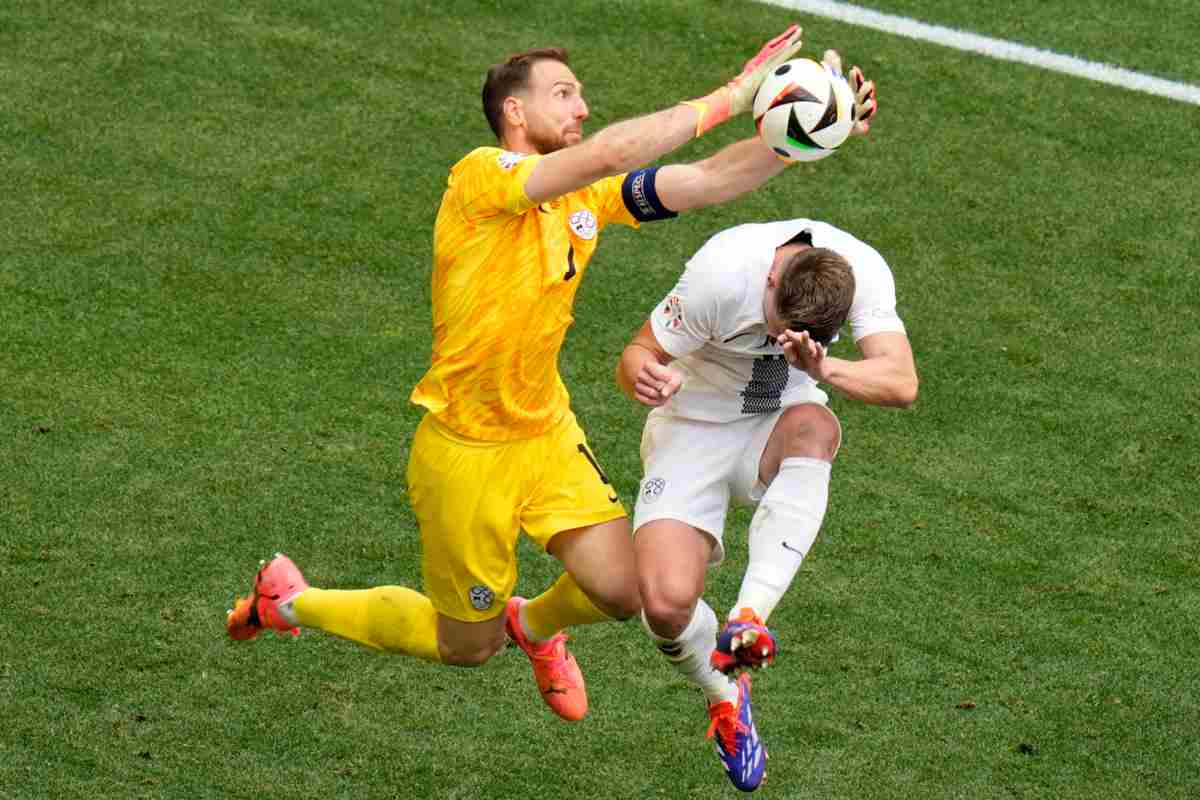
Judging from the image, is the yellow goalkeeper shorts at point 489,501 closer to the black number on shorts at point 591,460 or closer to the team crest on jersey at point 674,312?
the black number on shorts at point 591,460

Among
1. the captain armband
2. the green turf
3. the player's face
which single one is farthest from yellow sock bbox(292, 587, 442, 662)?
the player's face

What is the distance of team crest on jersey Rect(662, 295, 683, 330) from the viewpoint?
269 inches

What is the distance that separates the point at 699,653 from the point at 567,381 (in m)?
2.59

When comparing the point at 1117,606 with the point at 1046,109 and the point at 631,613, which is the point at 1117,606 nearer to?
the point at 631,613

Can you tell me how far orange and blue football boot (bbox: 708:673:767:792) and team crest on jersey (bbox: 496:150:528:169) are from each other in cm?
190

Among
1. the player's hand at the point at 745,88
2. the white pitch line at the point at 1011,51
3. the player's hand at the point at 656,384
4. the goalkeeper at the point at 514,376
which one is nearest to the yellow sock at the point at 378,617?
the goalkeeper at the point at 514,376

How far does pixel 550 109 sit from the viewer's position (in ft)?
22.3

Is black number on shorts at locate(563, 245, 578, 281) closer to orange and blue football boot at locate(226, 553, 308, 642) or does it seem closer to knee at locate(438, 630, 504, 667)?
knee at locate(438, 630, 504, 667)

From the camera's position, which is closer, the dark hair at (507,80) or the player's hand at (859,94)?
the player's hand at (859,94)

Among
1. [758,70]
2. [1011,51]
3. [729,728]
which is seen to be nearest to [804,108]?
[758,70]

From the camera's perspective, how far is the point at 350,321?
31.9 ft

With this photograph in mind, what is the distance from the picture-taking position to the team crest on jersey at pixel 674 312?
22.4 ft

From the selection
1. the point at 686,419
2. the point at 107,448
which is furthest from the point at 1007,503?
the point at 107,448

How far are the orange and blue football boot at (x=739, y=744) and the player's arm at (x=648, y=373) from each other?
1100 millimetres
